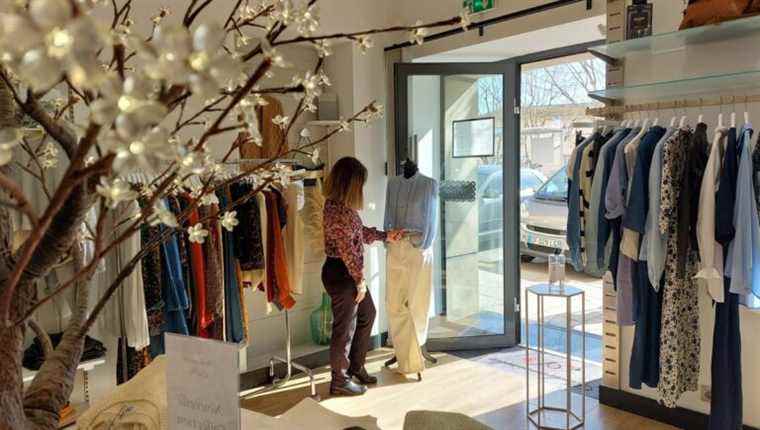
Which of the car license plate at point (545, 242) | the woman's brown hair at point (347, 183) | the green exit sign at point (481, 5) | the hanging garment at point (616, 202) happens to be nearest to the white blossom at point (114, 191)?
the hanging garment at point (616, 202)

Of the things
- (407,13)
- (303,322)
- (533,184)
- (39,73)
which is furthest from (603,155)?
(533,184)

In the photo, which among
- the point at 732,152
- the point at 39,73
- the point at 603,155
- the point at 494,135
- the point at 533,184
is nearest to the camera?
the point at 39,73

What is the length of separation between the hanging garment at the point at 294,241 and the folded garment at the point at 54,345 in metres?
1.16

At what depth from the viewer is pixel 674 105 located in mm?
2986

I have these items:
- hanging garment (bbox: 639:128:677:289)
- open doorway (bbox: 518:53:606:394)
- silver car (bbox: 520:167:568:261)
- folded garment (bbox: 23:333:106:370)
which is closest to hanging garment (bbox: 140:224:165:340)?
folded garment (bbox: 23:333:106:370)

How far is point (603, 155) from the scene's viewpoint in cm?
293

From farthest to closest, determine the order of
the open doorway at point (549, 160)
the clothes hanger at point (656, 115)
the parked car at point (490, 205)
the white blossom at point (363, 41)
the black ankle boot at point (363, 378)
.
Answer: the open doorway at point (549, 160), the parked car at point (490, 205), the black ankle boot at point (363, 378), the clothes hanger at point (656, 115), the white blossom at point (363, 41)

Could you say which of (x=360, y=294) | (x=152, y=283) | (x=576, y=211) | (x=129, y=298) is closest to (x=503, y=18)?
(x=576, y=211)

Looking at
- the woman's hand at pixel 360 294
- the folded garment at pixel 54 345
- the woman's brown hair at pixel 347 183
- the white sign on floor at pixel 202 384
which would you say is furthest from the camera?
the woman's hand at pixel 360 294

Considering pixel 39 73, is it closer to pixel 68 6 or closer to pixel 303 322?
pixel 68 6

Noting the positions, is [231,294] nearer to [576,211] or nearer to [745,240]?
[576,211]

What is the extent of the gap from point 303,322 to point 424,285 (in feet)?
3.69

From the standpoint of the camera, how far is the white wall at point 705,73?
9.28 feet

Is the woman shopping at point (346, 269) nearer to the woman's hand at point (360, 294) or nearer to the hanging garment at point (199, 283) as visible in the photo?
the woman's hand at point (360, 294)
